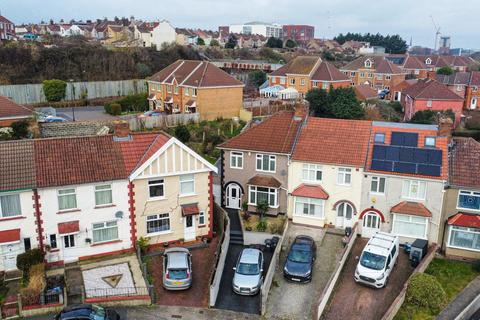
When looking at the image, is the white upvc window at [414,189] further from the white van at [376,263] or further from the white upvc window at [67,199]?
the white upvc window at [67,199]

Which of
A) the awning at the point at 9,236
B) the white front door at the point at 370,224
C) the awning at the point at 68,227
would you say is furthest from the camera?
the white front door at the point at 370,224

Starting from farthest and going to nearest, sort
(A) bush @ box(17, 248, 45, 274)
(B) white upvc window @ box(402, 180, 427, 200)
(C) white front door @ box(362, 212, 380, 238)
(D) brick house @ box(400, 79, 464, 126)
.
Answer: (D) brick house @ box(400, 79, 464, 126) < (C) white front door @ box(362, 212, 380, 238) < (B) white upvc window @ box(402, 180, 427, 200) < (A) bush @ box(17, 248, 45, 274)

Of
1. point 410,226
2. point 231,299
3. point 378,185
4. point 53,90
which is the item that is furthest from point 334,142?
point 53,90

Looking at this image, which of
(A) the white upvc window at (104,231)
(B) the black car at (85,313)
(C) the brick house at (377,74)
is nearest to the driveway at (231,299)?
(B) the black car at (85,313)

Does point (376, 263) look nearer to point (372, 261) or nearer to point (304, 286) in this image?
point (372, 261)

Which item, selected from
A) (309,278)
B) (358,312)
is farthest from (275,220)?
(358,312)

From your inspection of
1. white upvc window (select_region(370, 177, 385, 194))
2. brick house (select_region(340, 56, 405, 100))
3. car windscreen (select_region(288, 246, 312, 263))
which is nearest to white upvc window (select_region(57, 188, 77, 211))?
car windscreen (select_region(288, 246, 312, 263))

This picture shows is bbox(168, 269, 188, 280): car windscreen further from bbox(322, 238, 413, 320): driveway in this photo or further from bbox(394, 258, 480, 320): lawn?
bbox(394, 258, 480, 320): lawn

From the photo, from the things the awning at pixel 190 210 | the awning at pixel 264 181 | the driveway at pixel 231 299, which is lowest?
the driveway at pixel 231 299
